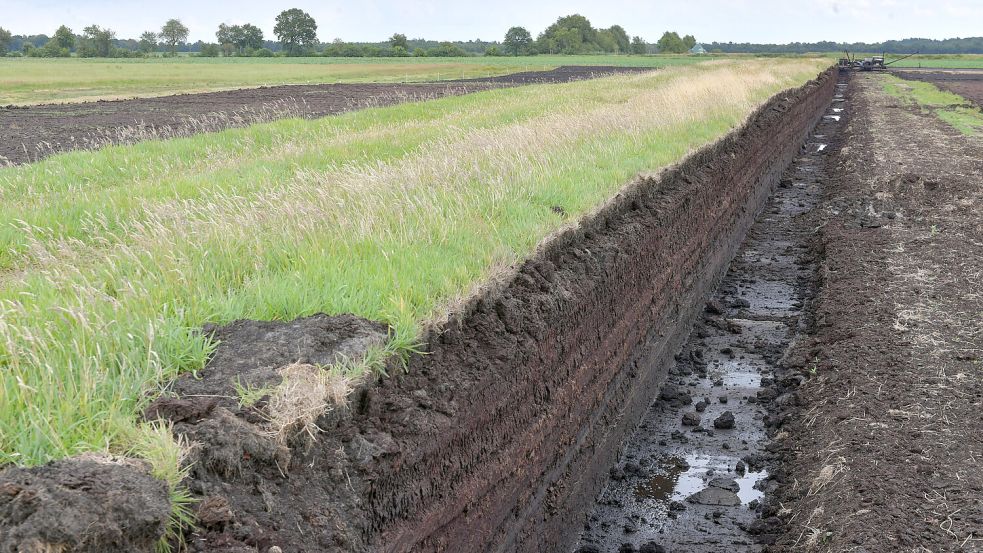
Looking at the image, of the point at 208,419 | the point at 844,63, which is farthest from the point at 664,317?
the point at 844,63

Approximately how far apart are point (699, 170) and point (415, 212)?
5.80 meters

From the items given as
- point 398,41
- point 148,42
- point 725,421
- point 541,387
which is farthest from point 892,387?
point 148,42

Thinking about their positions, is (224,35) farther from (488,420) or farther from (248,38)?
(488,420)

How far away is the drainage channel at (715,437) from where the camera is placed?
6309mm

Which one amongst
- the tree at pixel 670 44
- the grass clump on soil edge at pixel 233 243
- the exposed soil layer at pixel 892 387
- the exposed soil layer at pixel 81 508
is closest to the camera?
the exposed soil layer at pixel 81 508

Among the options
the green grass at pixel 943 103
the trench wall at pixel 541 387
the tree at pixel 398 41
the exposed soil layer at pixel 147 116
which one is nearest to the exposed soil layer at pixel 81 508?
the trench wall at pixel 541 387

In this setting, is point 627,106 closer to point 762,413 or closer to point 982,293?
point 982,293

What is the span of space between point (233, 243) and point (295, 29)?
126840 millimetres

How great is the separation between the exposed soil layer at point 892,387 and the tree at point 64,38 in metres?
127

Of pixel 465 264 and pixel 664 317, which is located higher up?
pixel 465 264

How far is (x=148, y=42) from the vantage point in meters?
138

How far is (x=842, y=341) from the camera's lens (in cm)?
859

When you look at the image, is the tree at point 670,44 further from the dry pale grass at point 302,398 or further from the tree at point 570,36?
the dry pale grass at point 302,398

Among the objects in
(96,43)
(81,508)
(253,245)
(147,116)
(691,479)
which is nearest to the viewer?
(81,508)
